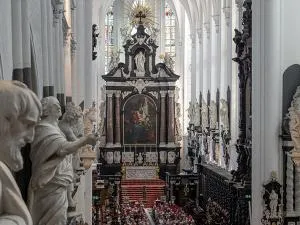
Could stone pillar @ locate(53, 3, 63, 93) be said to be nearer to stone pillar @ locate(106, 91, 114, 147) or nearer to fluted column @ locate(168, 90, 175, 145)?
stone pillar @ locate(106, 91, 114, 147)

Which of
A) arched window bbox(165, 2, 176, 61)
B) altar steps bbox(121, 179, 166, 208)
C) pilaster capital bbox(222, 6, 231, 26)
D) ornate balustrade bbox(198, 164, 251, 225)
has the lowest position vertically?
altar steps bbox(121, 179, 166, 208)

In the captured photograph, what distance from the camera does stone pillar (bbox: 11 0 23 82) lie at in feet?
18.5

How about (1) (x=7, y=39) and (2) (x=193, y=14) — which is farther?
(2) (x=193, y=14)

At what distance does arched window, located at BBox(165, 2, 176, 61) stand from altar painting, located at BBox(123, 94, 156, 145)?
19.3 ft

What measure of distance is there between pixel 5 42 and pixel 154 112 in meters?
31.5

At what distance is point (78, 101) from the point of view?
16.5 meters

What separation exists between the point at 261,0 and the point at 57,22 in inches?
372

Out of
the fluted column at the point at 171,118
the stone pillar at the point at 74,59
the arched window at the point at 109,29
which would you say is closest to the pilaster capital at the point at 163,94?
the fluted column at the point at 171,118

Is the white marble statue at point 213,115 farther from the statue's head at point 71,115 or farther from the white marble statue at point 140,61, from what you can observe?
the statue's head at point 71,115

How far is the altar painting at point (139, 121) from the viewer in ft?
119

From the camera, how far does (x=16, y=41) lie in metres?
5.70

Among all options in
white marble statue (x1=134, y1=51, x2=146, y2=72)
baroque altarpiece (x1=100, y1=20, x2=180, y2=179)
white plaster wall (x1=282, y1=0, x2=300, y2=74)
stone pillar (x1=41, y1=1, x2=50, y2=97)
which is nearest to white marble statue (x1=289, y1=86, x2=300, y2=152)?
white plaster wall (x1=282, y1=0, x2=300, y2=74)

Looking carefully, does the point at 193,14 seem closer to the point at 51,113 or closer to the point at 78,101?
the point at 78,101

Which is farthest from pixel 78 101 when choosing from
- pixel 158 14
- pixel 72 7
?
pixel 158 14
